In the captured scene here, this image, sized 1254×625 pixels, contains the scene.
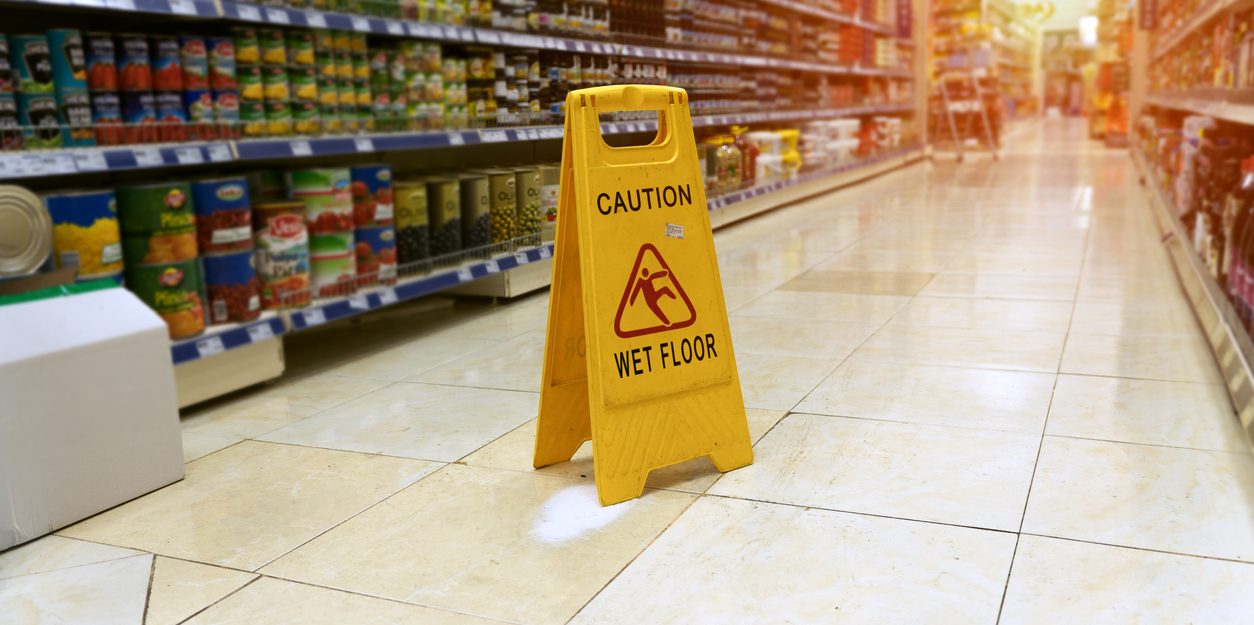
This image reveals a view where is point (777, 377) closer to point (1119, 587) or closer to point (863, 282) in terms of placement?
point (1119, 587)

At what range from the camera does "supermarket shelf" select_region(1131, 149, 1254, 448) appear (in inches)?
96.4

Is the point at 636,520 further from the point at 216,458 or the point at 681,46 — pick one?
the point at 681,46

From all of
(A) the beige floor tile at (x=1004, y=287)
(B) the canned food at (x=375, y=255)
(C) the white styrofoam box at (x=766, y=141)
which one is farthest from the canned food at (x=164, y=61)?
(C) the white styrofoam box at (x=766, y=141)

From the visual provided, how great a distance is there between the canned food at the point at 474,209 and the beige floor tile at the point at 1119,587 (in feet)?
8.89

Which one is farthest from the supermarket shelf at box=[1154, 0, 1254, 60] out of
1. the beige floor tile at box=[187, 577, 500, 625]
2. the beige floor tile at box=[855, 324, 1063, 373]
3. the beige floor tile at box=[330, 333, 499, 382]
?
the beige floor tile at box=[187, 577, 500, 625]

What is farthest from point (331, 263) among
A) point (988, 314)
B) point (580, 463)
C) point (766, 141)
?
point (766, 141)

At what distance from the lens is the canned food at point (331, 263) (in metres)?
3.25

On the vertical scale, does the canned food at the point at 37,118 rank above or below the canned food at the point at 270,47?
below

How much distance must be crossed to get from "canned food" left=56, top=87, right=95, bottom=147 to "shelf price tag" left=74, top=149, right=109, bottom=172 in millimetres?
100

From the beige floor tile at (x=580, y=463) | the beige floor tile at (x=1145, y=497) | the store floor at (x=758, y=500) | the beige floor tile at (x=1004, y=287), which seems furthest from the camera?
the beige floor tile at (x=1004, y=287)

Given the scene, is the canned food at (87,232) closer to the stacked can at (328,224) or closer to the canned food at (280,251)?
the canned food at (280,251)

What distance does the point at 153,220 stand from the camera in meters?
2.67

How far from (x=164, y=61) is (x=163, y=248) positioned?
20.3 inches

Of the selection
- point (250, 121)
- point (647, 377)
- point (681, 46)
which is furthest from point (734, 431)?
point (681, 46)
